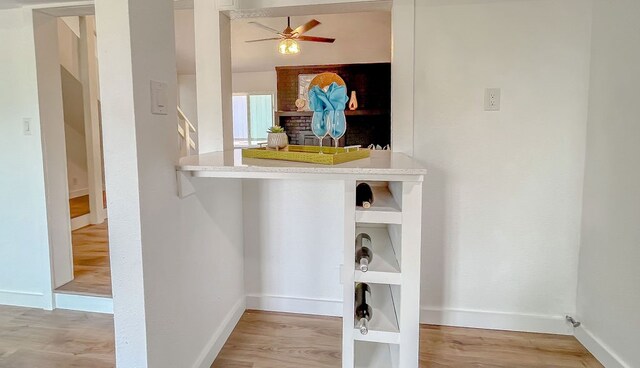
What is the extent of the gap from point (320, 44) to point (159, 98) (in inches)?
198

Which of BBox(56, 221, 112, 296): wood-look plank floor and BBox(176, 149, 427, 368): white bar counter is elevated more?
Answer: BBox(176, 149, 427, 368): white bar counter

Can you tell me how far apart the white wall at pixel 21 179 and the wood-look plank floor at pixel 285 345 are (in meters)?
0.26

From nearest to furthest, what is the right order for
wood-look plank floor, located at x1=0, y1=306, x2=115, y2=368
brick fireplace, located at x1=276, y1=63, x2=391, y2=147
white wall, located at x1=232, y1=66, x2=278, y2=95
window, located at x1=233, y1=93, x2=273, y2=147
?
wood-look plank floor, located at x1=0, y1=306, x2=115, y2=368, brick fireplace, located at x1=276, y1=63, x2=391, y2=147, white wall, located at x1=232, y1=66, x2=278, y2=95, window, located at x1=233, y1=93, x2=273, y2=147

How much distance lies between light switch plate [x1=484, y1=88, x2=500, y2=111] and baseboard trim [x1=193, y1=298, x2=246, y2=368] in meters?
1.76

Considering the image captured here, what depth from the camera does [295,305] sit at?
7.47ft

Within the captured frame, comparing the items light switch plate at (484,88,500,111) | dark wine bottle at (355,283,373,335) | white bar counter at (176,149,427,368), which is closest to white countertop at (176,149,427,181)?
white bar counter at (176,149,427,368)

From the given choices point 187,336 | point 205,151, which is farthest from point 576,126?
point 187,336

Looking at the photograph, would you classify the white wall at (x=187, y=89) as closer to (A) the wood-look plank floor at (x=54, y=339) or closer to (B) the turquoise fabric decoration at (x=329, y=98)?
(A) the wood-look plank floor at (x=54, y=339)

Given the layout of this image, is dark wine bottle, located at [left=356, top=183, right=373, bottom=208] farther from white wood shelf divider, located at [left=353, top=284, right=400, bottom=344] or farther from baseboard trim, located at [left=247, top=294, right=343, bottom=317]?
baseboard trim, located at [left=247, top=294, right=343, bottom=317]

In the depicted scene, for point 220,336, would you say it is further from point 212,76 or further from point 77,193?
point 77,193

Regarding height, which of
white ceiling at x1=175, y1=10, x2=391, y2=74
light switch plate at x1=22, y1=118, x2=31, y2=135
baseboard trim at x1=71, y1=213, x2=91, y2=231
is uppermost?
white ceiling at x1=175, y1=10, x2=391, y2=74

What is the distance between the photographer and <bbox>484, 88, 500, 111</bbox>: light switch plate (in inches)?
76.5

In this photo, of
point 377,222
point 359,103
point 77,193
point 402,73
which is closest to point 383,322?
point 377,222

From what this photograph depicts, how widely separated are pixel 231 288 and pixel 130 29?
4.64 feet
